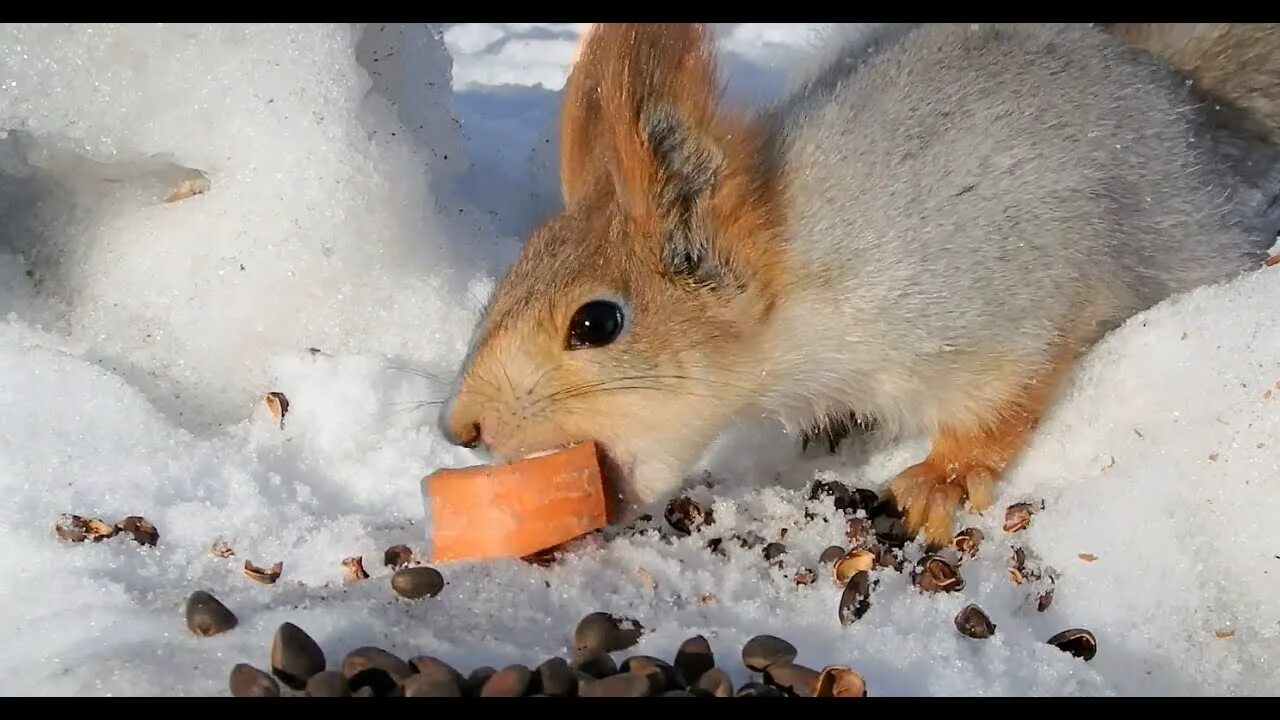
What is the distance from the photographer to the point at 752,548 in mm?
1836

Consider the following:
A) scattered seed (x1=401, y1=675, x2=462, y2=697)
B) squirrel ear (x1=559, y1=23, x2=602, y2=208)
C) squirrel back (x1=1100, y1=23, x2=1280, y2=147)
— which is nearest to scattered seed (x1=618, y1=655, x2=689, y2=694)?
scattered seed (x1=401, y1=675, x2=462, y2=697)

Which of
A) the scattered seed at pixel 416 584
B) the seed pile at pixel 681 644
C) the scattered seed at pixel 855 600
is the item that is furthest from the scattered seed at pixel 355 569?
the scattered seed at pixel 855 600

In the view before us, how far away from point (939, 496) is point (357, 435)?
1.01 meters

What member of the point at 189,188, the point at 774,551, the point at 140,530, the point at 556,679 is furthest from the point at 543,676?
the point at 189,188

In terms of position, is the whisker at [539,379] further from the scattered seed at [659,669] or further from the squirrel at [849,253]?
the scattered seed at [659,669]

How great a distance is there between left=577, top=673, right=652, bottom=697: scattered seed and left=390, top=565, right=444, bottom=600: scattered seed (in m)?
0.36

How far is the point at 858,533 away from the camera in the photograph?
186cm

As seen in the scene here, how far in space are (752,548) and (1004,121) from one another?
794 millimetres

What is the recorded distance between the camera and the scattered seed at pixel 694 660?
4.73 ft

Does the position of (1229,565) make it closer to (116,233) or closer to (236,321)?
(236,321)

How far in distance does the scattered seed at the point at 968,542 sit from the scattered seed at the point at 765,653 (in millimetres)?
468

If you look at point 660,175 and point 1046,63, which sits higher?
point 1046,63
